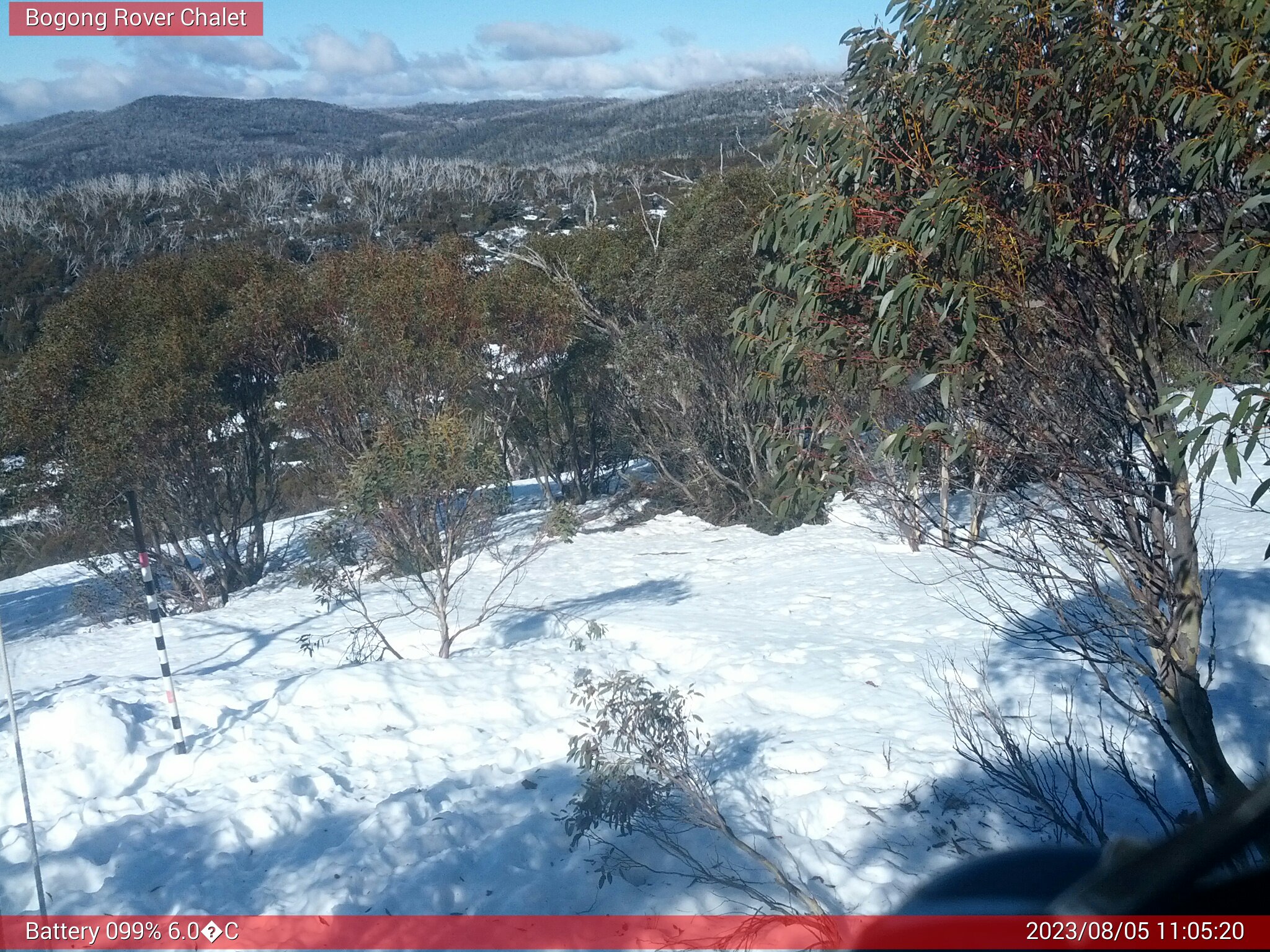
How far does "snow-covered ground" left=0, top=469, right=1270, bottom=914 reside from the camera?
4.06 m

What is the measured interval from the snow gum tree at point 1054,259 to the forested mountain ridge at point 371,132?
333 inches

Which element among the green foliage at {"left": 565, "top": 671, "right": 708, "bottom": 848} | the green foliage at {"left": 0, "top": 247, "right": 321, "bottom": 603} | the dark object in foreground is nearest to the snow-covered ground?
the green foliage at {"left": 565, "top": 671, "right": 708, "bottom": 848}

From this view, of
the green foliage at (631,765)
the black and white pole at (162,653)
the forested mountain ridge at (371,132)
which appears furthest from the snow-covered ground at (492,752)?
the forested mountain ridge at (371,132)

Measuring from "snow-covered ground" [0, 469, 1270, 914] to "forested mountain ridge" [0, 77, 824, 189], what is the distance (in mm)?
7055

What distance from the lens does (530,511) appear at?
1697 cm

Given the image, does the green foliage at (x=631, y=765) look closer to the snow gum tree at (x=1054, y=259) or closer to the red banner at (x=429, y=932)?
the red banner at (x=429, y=932)

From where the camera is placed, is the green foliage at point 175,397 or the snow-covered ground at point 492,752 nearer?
the snow-covered ground at point 492,752

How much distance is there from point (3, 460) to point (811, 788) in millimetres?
11112

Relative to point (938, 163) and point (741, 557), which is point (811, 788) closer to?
point (938, 163)

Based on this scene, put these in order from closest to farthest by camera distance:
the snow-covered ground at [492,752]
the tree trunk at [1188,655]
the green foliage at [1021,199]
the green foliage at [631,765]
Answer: the green foliage at [1021,199], the tree trunk at [1188,655], the snow-covered ground at [492,752], the green foliage at [631,765]

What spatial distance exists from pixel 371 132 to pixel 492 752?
49.9m

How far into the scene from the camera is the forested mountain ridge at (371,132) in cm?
3169

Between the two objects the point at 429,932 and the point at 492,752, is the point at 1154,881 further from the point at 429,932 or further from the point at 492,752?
the point at 492,752

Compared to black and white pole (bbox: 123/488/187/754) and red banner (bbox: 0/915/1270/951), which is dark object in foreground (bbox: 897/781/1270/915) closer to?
red banner (bbox: 0/915/1270/951)
